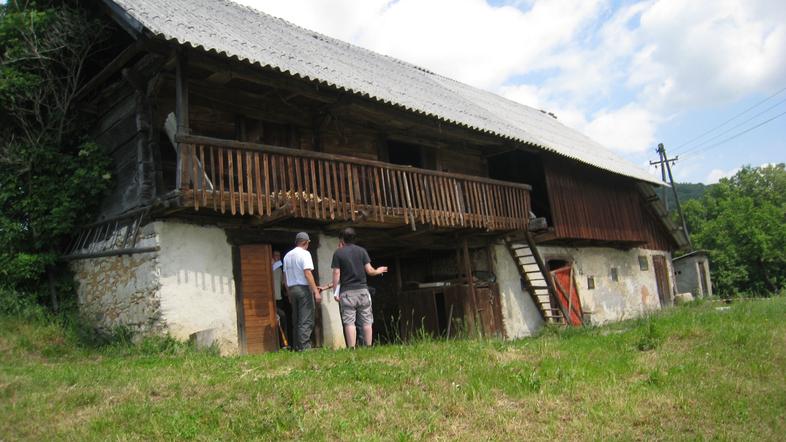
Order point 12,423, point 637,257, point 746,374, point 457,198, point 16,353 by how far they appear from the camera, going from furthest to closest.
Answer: point 637,257
point 457,198
point 16,353
point 746,374
point 12,423

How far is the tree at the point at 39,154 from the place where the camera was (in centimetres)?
931

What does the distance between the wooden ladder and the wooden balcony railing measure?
1.13 metres

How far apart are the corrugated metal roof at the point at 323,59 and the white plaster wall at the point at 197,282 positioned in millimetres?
2605

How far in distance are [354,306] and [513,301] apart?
686cm

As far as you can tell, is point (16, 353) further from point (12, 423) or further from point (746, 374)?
point (746, 374)

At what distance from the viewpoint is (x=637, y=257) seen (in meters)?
19.1

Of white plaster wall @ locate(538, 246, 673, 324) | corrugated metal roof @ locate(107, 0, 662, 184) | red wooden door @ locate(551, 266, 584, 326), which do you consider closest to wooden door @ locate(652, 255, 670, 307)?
white plaster wall @ locate(538, 246, 673, 324)

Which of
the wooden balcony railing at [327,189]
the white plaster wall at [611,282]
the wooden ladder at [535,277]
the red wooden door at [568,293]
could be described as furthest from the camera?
the white plaster wall at [611,282]

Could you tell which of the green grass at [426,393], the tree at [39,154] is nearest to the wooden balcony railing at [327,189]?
the green grass at [426,393]

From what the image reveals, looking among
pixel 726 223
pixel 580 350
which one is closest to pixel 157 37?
pixel 580 350

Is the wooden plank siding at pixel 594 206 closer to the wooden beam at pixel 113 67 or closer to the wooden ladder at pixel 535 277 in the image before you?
the wooden ladder at pixel 535 277

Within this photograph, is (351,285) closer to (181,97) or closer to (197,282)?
(197,282)

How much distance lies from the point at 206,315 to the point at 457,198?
5111mm

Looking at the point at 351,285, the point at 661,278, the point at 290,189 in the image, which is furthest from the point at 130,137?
the point at 661,278
